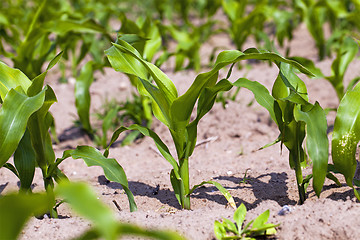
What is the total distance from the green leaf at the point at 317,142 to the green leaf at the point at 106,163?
27.2 inches

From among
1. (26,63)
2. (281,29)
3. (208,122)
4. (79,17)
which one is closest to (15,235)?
(208,122)

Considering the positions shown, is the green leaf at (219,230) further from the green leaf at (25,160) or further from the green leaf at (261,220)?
the green leaf at (25,160)

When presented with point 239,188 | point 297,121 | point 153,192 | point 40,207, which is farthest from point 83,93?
point 40,207

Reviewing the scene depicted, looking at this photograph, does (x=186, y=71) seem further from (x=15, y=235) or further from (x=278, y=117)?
(x=15, y=235)

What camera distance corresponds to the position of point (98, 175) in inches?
103

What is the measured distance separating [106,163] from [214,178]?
63 cm

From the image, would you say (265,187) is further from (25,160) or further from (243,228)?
(25,160)

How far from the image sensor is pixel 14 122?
1760mm

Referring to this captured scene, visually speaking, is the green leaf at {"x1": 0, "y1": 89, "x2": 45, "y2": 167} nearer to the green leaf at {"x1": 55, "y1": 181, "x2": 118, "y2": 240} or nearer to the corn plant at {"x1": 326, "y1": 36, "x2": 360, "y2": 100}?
the green leaf at {"x1": 55, "y1": 181, "x2": 118, "y2": 240}

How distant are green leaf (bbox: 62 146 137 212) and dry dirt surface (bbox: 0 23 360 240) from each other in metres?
0.12

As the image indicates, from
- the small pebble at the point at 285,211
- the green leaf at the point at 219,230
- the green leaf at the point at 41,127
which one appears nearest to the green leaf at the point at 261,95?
the small pebble at the point at 285,211

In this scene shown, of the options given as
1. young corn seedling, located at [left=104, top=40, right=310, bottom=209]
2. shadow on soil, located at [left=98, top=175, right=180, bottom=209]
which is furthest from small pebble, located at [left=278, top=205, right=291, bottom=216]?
shadow on soil, located at [left=98, top=175, right=180, bottom=209]

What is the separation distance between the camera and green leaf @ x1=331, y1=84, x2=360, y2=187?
1.86 meters

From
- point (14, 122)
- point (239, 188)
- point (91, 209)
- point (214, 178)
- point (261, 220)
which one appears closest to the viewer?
point (91, 209)
